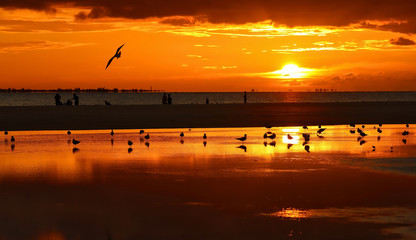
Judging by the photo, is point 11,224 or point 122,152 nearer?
point 11,224

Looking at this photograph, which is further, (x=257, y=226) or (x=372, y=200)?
(x=372, y=200)

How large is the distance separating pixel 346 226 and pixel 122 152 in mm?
14296

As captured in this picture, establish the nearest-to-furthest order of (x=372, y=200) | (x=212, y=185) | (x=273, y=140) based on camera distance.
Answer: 1. (x=372, y=200)
2. (x=212, y=185)
3. (x=273, y=140)

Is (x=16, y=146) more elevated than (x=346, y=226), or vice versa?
(x=16, y=146)

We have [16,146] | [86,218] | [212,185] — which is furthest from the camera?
[16,146]

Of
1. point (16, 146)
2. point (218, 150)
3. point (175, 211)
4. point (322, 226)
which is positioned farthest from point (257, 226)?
point (16, 146)

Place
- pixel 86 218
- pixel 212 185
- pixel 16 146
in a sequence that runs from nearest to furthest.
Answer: pixel 86 218 < pixel 212 185 < pixel 16 146

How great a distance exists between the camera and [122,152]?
80.4 feet

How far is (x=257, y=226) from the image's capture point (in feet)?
37.7

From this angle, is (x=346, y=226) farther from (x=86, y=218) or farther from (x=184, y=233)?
(x=86, y=218)

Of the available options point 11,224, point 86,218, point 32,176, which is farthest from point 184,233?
point 32,176

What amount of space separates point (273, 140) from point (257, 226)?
18573 mm

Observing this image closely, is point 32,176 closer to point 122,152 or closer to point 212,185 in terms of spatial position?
point 212,185

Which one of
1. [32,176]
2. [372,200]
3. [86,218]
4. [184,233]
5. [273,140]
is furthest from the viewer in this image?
[273,140]
